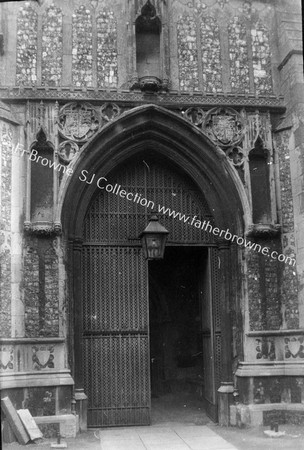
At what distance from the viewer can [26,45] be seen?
334 inches

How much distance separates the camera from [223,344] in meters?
8.52

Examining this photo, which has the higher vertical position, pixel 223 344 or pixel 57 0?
pixel 57 0

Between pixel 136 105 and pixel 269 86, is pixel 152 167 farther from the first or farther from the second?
pixel 269 86

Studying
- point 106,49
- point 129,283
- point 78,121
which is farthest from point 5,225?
point 106,49

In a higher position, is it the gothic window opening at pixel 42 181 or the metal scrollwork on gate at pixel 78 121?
the metal scrollwork on gate at pixel 78 121

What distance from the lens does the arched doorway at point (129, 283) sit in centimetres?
841

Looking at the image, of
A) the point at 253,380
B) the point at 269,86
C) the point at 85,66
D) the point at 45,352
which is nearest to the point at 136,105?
the point at 85,66

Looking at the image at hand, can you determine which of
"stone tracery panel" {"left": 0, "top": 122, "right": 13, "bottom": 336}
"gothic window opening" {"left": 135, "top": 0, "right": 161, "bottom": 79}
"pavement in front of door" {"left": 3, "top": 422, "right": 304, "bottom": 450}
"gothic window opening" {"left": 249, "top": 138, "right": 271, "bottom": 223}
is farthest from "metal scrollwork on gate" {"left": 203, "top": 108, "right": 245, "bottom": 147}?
"pavement in front of door" {"left": 3, "top": 422, "right": 304, "bottom": 450}

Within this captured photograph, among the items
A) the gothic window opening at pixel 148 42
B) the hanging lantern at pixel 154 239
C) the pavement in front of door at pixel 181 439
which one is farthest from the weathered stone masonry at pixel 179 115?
the hanging lantern at pixel 154 239

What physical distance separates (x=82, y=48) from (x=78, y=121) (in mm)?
1176

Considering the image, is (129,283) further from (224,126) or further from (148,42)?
(148,42)

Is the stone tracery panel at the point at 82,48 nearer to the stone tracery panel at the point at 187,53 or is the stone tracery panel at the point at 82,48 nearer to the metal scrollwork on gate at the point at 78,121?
the metal scrollwork on gate at the point at 78,121

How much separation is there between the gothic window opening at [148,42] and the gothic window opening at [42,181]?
5.96ft

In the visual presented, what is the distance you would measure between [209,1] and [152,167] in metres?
2.83
